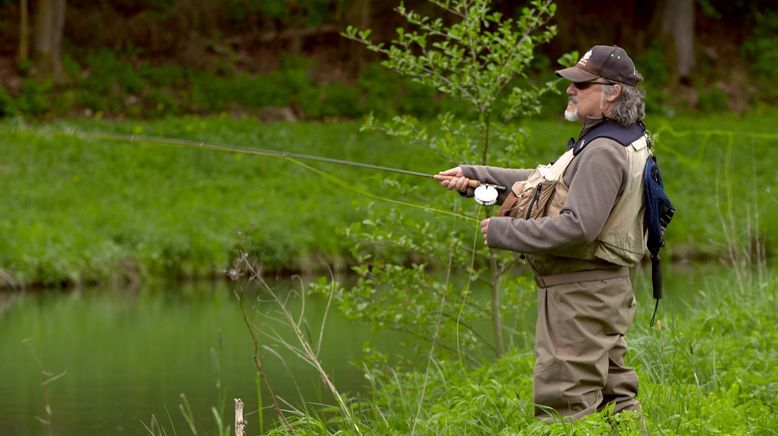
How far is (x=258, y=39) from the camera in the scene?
2470cm

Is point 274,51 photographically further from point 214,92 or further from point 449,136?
point 449,136

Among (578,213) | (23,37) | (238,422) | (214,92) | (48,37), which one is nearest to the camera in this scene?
(238,422)

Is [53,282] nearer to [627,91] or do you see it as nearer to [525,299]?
[525,299]

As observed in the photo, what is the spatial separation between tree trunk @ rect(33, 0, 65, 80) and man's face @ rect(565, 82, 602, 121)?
18.1 meters

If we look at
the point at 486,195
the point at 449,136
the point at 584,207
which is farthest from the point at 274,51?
the point at 584,207

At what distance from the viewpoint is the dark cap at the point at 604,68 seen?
13.2 ft

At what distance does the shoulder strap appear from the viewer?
13.1ft

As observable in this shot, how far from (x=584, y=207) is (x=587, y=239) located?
0.33 ft

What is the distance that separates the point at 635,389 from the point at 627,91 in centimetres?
103

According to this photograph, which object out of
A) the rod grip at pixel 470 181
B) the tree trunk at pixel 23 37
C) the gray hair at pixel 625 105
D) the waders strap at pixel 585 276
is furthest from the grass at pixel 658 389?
the tree trunk at pixel 23 37

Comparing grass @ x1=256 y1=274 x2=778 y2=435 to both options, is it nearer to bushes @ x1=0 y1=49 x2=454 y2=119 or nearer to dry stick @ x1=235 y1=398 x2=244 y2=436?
dry stick @ x1=235 y1=398 x2=244 y2=436

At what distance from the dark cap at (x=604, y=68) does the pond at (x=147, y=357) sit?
2.20 m

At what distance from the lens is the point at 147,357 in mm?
9711

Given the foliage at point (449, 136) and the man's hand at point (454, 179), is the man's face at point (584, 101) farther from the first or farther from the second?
the foliage at point (449, 136)
